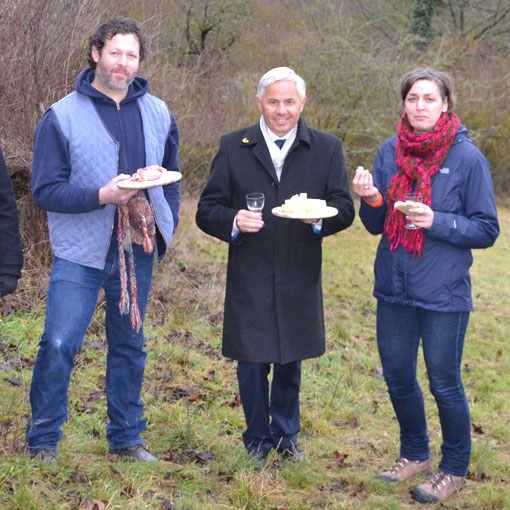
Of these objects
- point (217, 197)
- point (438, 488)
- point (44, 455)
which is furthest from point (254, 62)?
point (44, 455)

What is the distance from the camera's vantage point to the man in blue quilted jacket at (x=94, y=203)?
3971mm

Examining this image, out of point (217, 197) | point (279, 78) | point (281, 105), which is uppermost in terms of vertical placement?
point (279, 78)

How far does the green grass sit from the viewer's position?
406 centimetres

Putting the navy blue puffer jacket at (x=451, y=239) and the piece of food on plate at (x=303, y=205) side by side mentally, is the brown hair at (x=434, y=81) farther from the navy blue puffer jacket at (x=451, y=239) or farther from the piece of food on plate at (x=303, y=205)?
the piece of food on plate at (x=303, y=205)

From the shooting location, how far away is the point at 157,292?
892 cm

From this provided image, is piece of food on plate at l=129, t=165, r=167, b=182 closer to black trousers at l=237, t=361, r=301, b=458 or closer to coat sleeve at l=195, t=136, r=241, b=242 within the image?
coat sleeve at l=195, t=136, r=241, b=242

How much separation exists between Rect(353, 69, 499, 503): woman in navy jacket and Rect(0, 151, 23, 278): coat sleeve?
171 centimetres

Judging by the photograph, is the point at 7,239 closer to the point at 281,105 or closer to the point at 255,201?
the point at 255,201

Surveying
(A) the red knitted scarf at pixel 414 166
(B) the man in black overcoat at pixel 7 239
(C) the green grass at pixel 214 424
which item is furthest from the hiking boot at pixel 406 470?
(B) the man in black overcoat at pixel 7 239

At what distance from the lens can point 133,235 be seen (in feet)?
13.8

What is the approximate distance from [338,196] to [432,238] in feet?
2.00

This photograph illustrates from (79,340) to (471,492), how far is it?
2418 millimetres

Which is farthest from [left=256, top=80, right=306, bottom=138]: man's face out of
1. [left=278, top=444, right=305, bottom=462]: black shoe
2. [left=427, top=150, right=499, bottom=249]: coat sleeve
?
[left=278, top=444, right=305, bottom=462]: black shoe

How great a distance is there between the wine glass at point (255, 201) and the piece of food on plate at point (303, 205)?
120 millimetres
